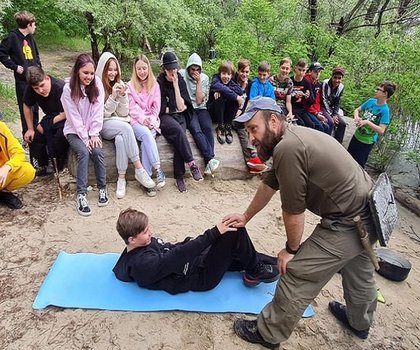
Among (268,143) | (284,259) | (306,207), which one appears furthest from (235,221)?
(268,143)

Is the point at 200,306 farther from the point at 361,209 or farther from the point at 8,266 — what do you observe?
the point at 8,266

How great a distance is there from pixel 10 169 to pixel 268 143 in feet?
9.06

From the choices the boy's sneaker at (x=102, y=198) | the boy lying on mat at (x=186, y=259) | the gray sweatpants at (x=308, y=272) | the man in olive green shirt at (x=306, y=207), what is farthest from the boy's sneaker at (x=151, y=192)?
the gray sweatpants at (x=308, y=272)

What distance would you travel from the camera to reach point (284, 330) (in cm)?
227

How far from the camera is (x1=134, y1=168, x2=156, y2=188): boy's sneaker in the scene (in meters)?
4.13

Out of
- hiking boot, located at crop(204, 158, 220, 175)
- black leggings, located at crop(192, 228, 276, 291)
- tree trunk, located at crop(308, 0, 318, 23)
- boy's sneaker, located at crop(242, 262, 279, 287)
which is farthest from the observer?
tree trunk, located at crop(308, 0, 318, 23)

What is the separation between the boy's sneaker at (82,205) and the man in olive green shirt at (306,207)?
211cm

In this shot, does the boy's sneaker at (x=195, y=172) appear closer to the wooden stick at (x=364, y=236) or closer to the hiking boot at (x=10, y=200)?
the hiking boot at (x=10, y=200)

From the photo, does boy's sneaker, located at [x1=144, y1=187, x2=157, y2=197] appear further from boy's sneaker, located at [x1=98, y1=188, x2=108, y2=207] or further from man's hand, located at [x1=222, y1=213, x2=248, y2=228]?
man's hand, located at [x1=222, y1=213, x2=248, y2=228]

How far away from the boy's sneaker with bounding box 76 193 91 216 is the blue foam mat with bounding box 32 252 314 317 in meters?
0.81

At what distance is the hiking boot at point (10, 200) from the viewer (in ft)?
12.3

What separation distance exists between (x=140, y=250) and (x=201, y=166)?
226cm

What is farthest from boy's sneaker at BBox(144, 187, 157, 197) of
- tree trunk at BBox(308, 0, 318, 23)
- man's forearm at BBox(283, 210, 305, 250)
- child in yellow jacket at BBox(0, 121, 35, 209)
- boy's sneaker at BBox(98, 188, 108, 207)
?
tree trunk at BBox(308, 0, 318, 23)

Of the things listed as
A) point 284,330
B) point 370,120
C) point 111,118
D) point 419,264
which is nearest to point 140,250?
point 284,330
